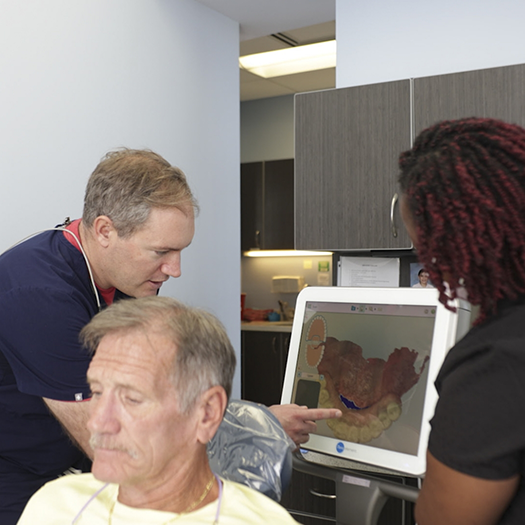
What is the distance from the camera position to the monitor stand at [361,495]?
156 cm

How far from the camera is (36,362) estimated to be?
4.69 ft

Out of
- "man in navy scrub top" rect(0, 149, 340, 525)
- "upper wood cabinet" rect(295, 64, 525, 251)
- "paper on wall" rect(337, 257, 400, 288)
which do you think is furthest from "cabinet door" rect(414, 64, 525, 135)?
"man in navy scrub top" rect(0, 149, 340, 525)

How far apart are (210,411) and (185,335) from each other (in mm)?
143

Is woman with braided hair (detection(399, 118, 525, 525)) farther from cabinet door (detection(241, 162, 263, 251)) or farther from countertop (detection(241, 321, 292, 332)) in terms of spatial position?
cabinet door (detection(241, 162, 263, 251))

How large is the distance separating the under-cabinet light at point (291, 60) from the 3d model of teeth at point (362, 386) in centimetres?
330

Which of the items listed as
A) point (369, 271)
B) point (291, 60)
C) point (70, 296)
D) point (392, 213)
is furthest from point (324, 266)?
point (70, 296)

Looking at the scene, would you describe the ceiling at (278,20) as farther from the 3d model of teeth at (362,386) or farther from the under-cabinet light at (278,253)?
the 3d model of teeth at (362,386)

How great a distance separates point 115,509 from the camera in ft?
3.90

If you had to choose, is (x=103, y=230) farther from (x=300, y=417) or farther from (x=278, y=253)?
(x=278, y=253)

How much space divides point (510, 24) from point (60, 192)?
2025 mm

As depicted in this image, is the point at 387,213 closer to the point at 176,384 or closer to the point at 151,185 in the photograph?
the point at 151,185

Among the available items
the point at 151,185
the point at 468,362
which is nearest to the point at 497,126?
the point at 468,362

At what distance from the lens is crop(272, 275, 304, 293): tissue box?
5.73m

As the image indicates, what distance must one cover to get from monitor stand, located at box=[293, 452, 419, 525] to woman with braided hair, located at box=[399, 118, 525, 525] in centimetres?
47
